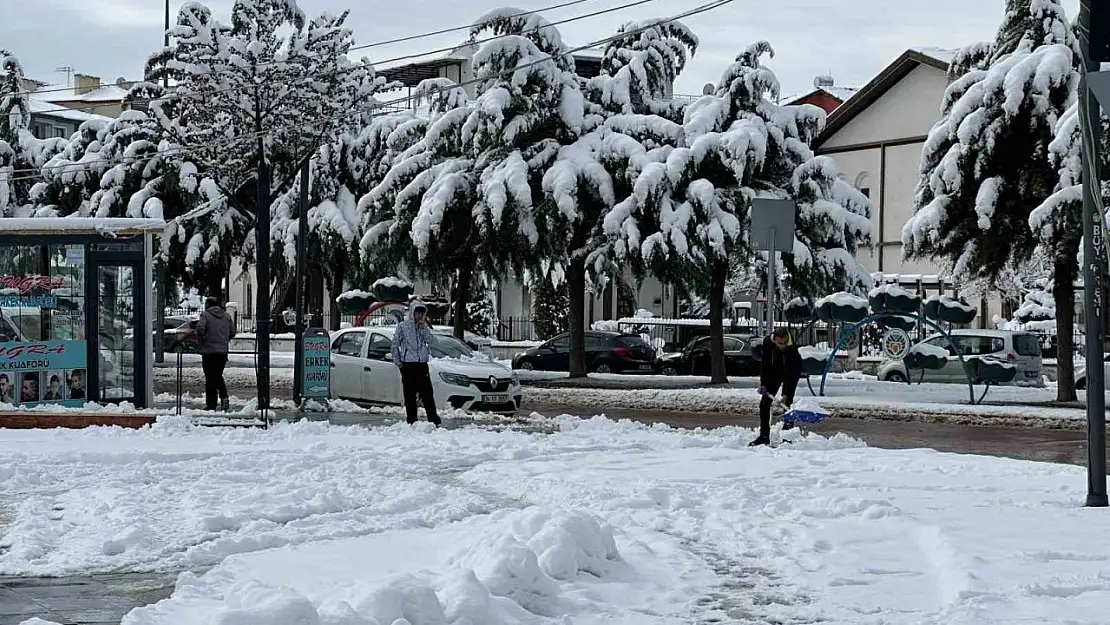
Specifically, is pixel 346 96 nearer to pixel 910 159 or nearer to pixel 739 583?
pixel 739 583

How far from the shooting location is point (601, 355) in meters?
39.7

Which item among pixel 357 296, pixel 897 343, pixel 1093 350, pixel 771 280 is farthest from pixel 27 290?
pixel 357 296

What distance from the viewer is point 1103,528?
34.9 ft

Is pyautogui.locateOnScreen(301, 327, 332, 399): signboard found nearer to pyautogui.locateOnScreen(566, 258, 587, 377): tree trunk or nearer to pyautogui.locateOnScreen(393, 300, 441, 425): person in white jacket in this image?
pyautogui.locateOnScreen(393, 300, 441, 425): person in white jacket

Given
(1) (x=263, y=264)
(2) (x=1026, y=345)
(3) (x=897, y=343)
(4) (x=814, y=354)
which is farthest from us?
(2) (x=1026, y=345)

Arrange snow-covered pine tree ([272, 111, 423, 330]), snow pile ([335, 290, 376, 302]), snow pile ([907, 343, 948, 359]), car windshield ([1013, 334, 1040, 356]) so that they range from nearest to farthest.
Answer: snow pile ([907, 343, 948, 359]) → car windshield ([1013, 334, 1040, 356]) → snow pile ([335, 290, 376, 302]) → snow-covered pine tree ([272, 111, 423, 330])

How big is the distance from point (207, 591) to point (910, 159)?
50.9 m

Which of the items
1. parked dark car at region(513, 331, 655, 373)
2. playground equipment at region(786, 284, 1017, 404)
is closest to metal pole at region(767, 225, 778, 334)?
playground equipment at region(786, 284, 1017, 404)

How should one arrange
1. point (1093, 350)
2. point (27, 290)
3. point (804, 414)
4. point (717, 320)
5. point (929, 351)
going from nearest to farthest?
point (1093, 350)
point (804, 414)
point (27, 290)
point (929, 351)
point (717, 320)

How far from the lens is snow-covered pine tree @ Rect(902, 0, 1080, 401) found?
86.9ft

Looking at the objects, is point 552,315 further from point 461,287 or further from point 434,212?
point 434,212

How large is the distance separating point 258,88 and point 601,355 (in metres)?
16.2

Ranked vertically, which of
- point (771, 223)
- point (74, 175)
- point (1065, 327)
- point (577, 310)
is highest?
point (74, 175)

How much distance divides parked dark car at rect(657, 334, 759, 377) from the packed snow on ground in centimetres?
2141
